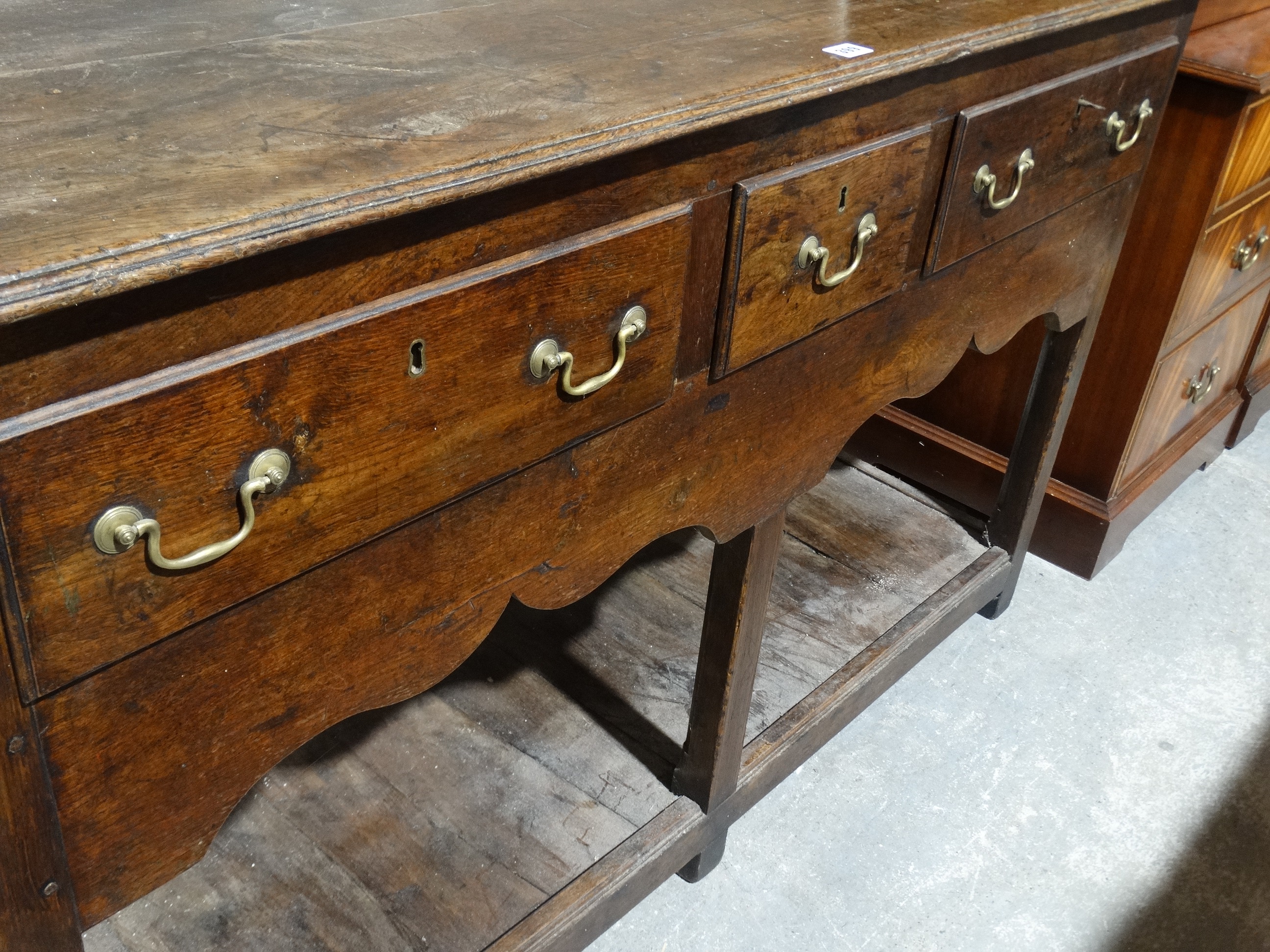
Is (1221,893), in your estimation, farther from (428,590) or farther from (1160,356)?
(428,590)

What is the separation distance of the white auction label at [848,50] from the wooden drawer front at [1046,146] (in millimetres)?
163

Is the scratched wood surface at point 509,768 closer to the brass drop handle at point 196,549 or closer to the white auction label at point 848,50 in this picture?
the brass drop handle at point 196,549

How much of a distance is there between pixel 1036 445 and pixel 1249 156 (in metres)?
0.56

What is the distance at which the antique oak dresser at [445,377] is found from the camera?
652 millimetres

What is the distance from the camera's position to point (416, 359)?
768 mm

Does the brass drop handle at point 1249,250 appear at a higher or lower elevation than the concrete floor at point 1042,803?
higher

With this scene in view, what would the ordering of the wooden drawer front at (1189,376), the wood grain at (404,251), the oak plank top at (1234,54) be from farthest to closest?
the wooden drawer front at (1189,376)
the oak plank top at (1234,54)
the wood grain at (404,251)

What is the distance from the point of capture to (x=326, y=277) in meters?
0.70

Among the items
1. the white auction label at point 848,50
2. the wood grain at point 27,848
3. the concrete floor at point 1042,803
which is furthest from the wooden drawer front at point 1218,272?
the wood grain at point 27,848

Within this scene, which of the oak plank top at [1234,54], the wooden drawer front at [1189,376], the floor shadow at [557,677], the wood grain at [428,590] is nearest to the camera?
the wood grain at [428,590]

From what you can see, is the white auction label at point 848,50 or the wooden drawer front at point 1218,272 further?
the wooden drawer front at point 1218,272

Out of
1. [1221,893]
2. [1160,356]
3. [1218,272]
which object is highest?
[1218,272]

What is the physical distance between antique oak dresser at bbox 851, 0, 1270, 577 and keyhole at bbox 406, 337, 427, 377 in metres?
1.33

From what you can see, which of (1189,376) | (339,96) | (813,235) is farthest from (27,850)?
(1189,376)
